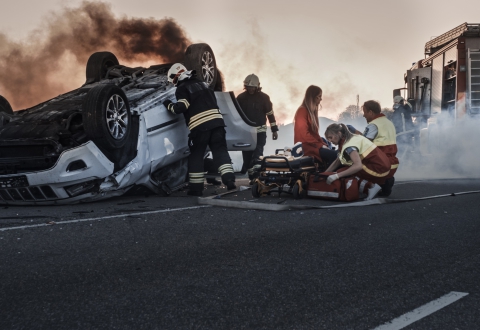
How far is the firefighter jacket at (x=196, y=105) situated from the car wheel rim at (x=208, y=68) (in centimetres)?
74

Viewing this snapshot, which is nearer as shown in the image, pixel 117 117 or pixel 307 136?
pixel 117 117

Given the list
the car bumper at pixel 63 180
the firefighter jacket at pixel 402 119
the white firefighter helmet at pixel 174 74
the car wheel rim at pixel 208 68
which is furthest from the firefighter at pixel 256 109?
the firefighter jacket at pixel 402 119

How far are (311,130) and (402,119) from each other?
7.02 m

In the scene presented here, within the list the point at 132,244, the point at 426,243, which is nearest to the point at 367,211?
the point at 426,243

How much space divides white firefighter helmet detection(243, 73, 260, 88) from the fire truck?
486cm

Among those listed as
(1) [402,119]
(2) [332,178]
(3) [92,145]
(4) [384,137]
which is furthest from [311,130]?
(1) [402,119]

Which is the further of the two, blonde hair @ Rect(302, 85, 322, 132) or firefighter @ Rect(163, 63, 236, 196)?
blonde hair @ Rect(302, 85, 322, 132)

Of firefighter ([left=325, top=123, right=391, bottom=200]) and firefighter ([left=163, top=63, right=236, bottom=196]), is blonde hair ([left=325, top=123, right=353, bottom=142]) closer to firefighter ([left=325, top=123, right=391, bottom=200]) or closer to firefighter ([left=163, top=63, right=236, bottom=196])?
firefighter ([left=325, top=123, right=391, bottom=200])

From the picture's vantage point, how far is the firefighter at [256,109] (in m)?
9.98

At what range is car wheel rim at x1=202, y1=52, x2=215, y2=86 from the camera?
8.15 meters

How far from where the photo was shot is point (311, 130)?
7477 mm

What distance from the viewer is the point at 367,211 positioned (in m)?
5.58

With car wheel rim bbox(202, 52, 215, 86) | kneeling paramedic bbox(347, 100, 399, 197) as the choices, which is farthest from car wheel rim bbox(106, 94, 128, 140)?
kneeling paramedic bbox(347, 100, 399, 197)

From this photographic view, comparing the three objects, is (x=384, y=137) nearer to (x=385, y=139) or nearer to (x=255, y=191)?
(x=385, y=139)
